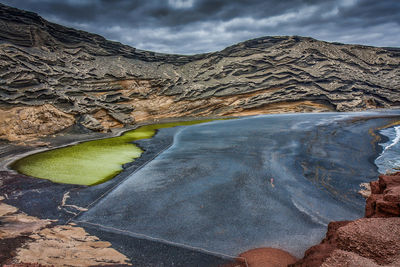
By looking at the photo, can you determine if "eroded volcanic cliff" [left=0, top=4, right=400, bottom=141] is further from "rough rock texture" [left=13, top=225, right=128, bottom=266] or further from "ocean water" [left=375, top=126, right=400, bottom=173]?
"ocean water" [left=375, top=126, right=400, bottom=173]

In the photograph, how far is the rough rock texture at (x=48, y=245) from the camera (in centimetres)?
440

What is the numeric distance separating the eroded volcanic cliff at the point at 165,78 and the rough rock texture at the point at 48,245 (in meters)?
16.0

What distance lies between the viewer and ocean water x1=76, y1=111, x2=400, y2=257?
581cm

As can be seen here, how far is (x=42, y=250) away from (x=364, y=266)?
18.6ft

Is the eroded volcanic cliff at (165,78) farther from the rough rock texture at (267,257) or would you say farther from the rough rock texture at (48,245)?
the rough rock texture at (267,257)

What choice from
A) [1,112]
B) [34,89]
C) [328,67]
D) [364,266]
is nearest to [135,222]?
[364,266]

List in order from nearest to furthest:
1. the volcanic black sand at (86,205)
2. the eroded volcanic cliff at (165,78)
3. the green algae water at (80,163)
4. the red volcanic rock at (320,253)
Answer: the red volcanic rock at (320,253), the volcanic black sand at (86,205), the green algae water at (80,163), the eroded volcanic cliff at (165,78)

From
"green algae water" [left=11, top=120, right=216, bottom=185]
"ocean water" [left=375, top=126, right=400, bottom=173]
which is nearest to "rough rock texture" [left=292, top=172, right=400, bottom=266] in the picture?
"ocean water" [left=375, top=126, right=400, bottom=173]

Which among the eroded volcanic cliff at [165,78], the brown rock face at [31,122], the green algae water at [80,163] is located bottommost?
the green algae water at [80,163]

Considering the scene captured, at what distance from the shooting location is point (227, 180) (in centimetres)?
948

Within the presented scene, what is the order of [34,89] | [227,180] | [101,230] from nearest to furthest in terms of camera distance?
[101,230] → [227,180] → [34,89]

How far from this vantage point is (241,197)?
796 cm

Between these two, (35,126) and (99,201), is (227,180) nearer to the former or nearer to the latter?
(99,201)

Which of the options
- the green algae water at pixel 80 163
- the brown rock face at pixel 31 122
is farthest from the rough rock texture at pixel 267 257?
the brown rock face at pixel 31 122
